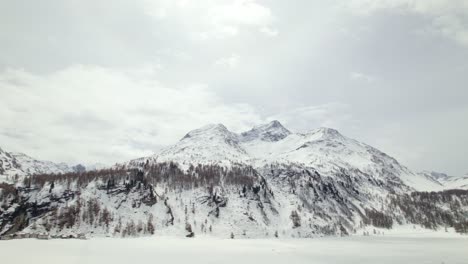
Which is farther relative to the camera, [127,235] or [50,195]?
[50,195]

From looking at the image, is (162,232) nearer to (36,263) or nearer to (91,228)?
(91,228)

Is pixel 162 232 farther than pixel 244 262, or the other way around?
pixel 162 232

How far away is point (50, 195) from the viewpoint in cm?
19975

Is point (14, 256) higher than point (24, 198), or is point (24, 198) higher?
point (24, 198)

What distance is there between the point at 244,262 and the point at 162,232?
132648 mm

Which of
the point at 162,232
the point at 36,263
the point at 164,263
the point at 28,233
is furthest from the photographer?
the point at 162,232

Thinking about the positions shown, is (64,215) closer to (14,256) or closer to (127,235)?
(127,235)

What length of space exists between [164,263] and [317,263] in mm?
37374

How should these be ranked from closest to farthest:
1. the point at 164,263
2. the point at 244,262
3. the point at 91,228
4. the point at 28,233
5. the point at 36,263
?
the point at 36,263 → the point at 164,263 → the point at 244,262 → the point at 28,233 → the point at 91,228

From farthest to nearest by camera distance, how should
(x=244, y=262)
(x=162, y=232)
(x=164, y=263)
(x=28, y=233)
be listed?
1. (x=162, y=232)
2. (x=28, y=233)
3. (x=244, y=262)
4. (x=164, y=263)


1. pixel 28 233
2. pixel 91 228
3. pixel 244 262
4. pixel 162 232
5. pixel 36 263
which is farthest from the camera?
pixel 162 232

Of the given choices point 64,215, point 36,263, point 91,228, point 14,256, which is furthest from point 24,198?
point 36,263

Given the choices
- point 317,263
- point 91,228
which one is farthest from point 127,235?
point 317,263

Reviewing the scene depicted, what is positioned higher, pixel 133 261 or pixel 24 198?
pixel 24 198
